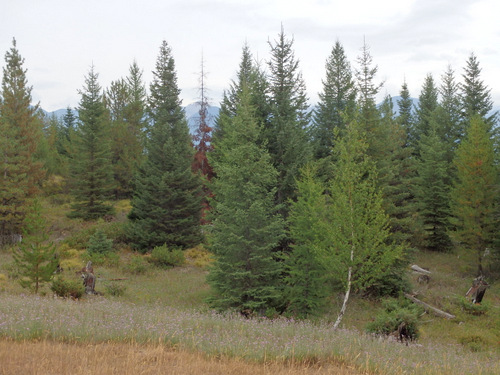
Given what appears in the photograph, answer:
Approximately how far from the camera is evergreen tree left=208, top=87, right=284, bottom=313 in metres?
15.4

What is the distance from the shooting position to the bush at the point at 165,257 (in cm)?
2541

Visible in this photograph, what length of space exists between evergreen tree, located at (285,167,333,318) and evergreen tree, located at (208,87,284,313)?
0.71m

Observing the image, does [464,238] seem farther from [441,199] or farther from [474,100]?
[474,100]

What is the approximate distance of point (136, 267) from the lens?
24.1m

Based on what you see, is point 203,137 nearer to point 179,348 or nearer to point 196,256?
point 196,256

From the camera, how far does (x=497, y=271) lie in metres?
26.8

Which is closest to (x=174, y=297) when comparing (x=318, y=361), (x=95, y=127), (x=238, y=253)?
(x=238, y=253)

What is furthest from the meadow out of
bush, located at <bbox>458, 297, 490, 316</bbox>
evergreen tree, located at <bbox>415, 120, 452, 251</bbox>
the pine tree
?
the pine tree

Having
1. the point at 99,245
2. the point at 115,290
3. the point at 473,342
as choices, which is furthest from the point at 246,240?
the point at 99,245

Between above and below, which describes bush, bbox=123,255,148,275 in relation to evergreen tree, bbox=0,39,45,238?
below

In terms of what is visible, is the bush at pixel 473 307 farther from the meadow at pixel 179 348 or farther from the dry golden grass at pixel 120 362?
the dry golden grass at pixel 120 362

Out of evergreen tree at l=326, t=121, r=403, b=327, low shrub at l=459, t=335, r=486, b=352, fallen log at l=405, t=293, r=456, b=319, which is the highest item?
evergreen tree at l=326, t=121, r=403, b=327

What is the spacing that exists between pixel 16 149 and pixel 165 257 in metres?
16.0

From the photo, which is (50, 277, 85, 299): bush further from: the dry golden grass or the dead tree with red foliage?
the dead tree with red foliage
